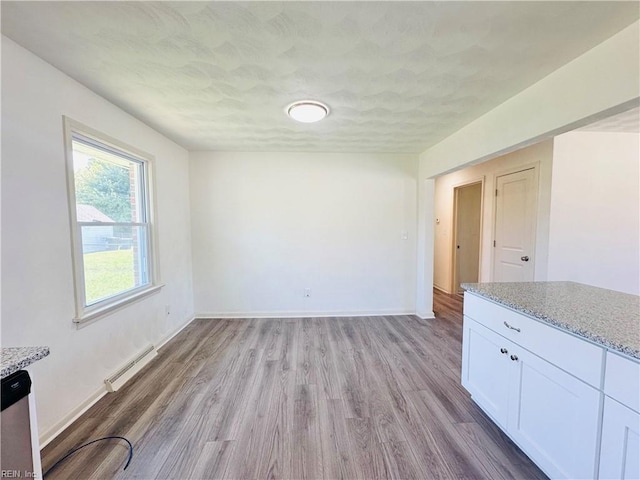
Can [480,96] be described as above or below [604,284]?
above

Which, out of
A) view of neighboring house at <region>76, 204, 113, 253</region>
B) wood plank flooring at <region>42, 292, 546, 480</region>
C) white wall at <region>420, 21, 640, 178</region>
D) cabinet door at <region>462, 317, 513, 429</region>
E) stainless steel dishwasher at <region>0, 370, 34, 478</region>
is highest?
white wall at <region>420, 21, 640, 178</region>

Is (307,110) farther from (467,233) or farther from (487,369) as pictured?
(467,233)

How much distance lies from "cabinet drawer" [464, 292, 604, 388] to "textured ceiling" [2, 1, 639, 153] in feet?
5.09

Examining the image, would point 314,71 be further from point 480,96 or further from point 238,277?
point 238,277

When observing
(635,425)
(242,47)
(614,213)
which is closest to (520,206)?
(614,213)

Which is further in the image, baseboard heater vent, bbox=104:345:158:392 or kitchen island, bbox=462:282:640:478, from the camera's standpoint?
baseboard heater vent, bbox=104:345:158:392

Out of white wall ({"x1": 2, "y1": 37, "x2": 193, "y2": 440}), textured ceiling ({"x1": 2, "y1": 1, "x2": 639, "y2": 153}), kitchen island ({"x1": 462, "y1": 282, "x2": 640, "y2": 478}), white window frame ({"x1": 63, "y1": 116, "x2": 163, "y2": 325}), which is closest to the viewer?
kitchen island ({"x1": 462, "y1": 282, "x2": 640, "y2": 478})

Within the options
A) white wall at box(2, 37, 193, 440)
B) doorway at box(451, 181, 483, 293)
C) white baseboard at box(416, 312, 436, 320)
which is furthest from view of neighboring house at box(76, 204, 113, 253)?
doorway at box(451, 181, 483, 293)

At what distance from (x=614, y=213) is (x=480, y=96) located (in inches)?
97.0

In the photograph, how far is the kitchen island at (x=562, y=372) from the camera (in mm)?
1010

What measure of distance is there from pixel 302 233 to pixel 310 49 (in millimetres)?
2506

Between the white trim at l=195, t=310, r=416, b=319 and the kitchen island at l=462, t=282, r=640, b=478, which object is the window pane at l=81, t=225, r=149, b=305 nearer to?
the white trim at l=195, t=310, r=416, b=319

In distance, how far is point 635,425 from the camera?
0.95 metres

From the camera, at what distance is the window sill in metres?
1.85
